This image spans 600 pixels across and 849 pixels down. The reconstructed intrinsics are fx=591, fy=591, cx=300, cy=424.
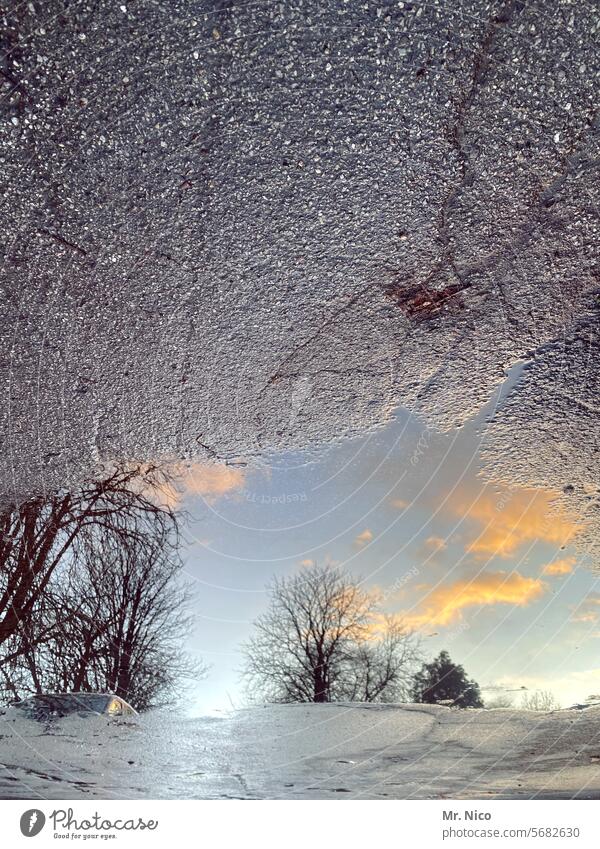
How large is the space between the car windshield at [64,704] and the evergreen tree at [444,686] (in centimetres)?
127

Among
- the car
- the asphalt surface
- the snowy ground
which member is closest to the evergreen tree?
the snowy ground

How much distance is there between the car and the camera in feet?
7.75

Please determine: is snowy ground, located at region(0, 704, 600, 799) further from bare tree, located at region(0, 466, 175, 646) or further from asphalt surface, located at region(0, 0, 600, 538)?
asphalt surface, located at region(0, 0, 600, 538)

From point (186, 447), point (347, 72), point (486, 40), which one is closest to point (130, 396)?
point (186, 447)

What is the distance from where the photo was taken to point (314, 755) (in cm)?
228

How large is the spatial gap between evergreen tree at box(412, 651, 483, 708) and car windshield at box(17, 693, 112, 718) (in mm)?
1273

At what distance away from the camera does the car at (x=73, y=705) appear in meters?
2.36

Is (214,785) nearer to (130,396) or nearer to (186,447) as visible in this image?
(186,447)

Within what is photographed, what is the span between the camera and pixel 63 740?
7.59ft

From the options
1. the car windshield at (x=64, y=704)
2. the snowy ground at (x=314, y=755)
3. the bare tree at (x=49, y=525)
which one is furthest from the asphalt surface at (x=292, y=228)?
the snowy ground at (x=314, y=755)

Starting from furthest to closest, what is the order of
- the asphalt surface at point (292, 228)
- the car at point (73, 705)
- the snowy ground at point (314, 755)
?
the car at point (73, 705), the snowy ground at point (314, 755), the asphalt surface at point (292, 228)

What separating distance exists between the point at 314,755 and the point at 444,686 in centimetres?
60

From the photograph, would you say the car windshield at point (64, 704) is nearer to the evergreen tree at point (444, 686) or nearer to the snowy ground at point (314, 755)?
the snowy ground at point (314, 755)

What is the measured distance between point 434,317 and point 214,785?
195 cm
